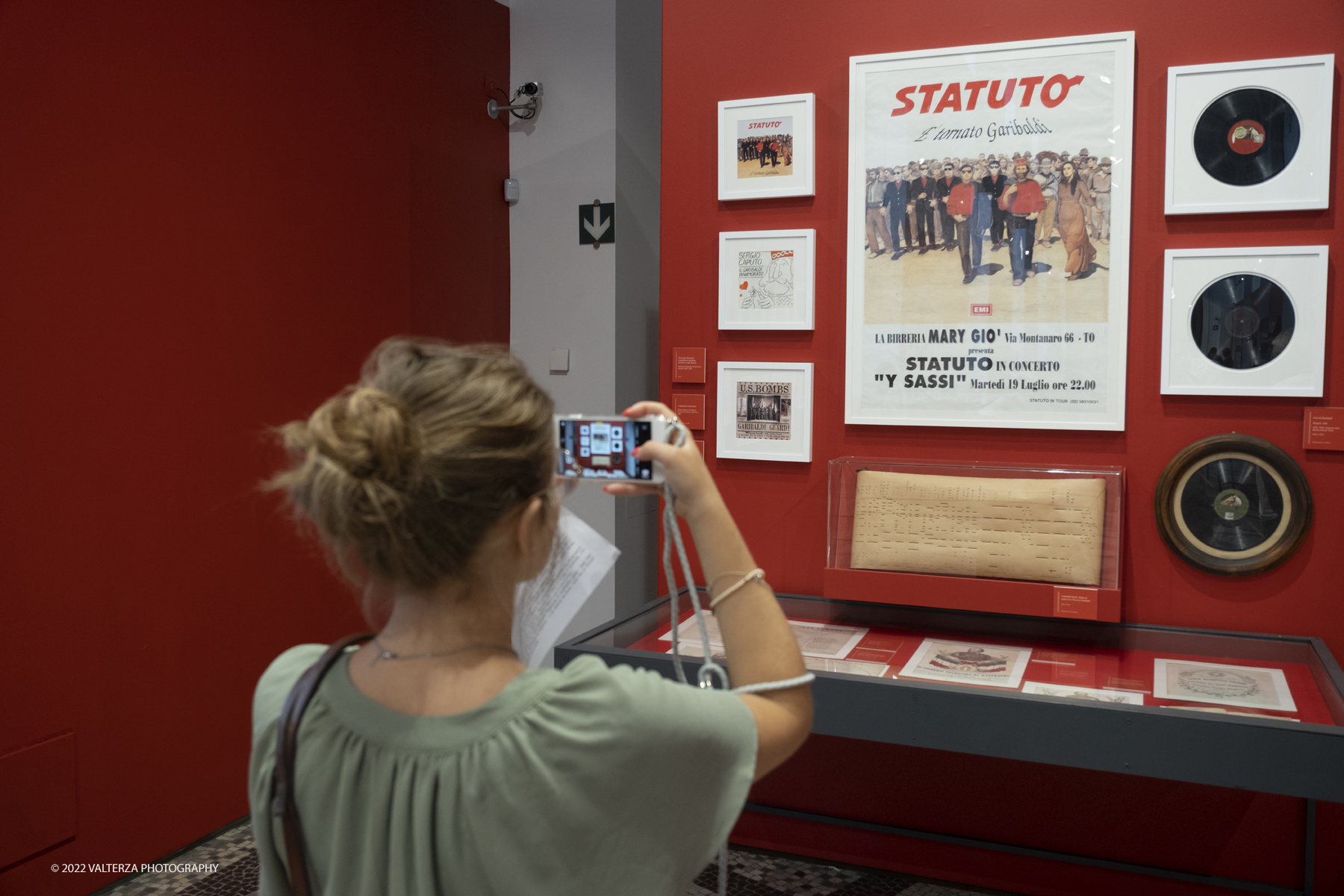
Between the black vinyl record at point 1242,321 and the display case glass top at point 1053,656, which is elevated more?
the black vinyl record at point 1242,321

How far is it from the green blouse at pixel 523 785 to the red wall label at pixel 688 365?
2.21 meters

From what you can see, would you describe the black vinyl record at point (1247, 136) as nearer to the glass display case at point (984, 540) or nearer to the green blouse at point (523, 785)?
the glass display case at point (984, 540)

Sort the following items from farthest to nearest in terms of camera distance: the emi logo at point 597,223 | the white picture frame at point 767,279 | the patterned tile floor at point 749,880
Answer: the emi logo at point 597,223 < the white picture frame at point 767,279 < the patterned tile floor at point 749,880

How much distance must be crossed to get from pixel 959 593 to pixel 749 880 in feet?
3.59

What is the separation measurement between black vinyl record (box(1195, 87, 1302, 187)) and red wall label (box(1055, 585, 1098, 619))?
1131 mm

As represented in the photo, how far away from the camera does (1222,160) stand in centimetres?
250

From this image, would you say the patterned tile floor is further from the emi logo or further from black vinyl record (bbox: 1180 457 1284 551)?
the emi logo

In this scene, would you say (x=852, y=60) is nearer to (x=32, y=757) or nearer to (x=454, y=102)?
(x=454, y=102)

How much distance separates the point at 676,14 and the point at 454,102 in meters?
1.65

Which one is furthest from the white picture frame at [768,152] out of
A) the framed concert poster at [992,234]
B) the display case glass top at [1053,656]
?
the display case glass top at [1053,656]

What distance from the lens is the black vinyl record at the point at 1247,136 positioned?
8.05 ft

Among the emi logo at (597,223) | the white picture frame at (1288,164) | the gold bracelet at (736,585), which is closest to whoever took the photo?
the gold bracelet at (736,585)

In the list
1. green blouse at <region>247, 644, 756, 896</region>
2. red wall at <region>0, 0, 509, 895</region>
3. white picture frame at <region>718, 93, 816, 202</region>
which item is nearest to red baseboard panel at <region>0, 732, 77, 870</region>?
red wall at <region>0, 0, 509, 895</region>
